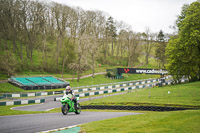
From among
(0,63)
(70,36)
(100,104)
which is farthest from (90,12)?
(100,104)

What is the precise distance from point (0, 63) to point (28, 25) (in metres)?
17.2

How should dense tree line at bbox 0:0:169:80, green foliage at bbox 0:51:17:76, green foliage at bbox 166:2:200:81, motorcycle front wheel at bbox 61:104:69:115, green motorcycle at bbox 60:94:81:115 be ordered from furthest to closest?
dense tree line at bbox 0:0:169:80 < green foliage at bbox 0:51:17:76 < green foliage at bbox 166:2:200:81 < motorcycle front wheel at bbox 61:104:69:115 < green motorcycle at bbox 60:94:81:115

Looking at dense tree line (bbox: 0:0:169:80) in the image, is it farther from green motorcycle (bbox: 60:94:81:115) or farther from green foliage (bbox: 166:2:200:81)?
green motorcycle (bbox: 60:94:81:115)

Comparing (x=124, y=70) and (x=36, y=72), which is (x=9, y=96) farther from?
(x=124, y=70)

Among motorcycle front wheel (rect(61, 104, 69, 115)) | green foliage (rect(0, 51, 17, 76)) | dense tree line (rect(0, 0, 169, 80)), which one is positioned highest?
dense tree line (rect(0, 0, 169, 80))

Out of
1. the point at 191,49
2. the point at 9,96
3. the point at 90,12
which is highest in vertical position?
the point at 90,12

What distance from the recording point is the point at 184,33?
40031 mm

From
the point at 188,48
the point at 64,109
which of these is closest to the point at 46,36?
the point at 188,48

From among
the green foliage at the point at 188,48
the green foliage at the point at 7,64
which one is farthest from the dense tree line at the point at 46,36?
the green foliage at the point at 188,48

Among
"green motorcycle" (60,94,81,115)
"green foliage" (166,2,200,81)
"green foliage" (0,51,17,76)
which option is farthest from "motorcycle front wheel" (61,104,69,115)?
"green foliage" (0,51,17,76)

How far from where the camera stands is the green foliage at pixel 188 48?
38156mm

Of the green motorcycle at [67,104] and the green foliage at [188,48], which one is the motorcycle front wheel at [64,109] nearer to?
the green motorcycle at [67,104]

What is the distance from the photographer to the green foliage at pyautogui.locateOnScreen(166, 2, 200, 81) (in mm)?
38156

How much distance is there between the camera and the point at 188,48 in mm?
39188
